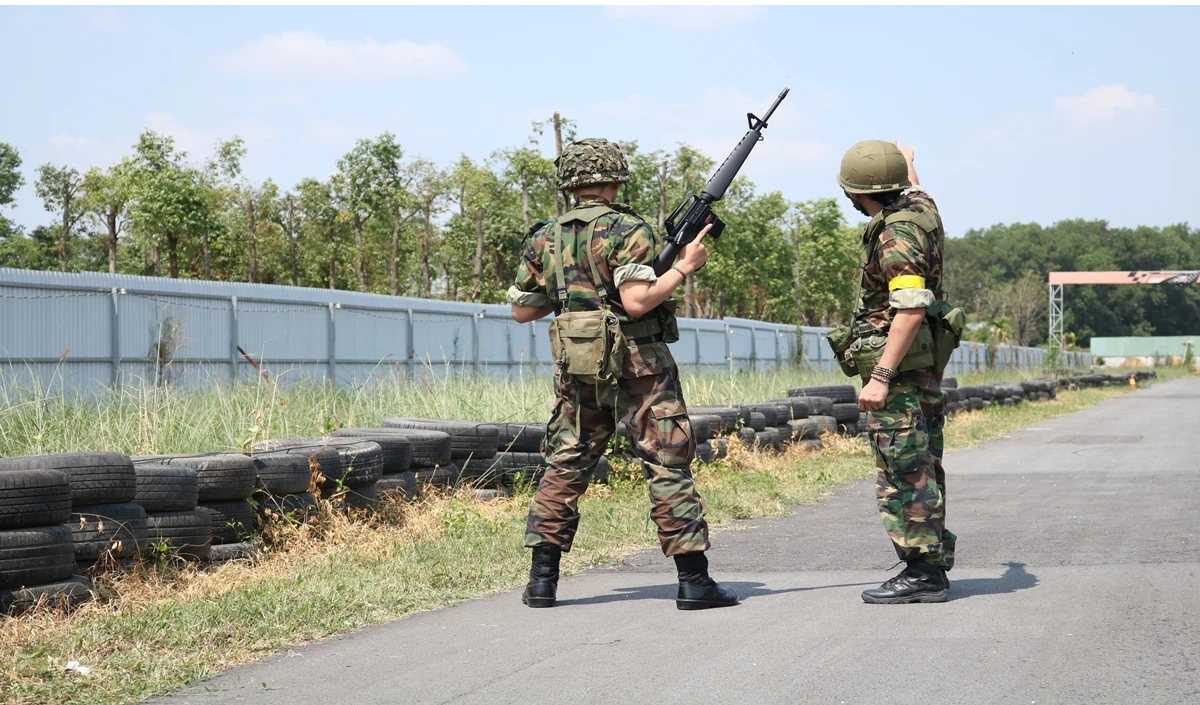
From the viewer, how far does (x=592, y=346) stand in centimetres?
518

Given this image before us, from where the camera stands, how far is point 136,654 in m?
4.46

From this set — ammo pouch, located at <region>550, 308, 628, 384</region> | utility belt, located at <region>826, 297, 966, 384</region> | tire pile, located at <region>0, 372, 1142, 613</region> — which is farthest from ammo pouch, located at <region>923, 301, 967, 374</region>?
ammo pouch, located at <region>550, 308, 628, 384</region>

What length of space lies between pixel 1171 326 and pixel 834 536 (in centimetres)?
14127

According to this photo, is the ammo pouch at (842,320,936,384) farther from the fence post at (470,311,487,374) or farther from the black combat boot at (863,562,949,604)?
the fence post at (470,311,487,374)

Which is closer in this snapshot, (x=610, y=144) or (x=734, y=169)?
(x=610, y=144)

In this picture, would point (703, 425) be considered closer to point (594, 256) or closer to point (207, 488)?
point (207, 488)

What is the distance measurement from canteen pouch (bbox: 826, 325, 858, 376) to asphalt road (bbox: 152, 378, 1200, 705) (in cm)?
Result: 101

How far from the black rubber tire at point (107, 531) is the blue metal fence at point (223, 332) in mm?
3280

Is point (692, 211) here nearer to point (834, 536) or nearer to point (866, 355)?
point (866, 355)

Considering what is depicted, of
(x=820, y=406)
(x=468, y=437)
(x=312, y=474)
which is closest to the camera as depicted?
(x=312, y=474)

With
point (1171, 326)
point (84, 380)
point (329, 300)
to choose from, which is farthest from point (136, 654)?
point (1171, 326)

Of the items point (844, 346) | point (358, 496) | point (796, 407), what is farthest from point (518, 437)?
point (796, 407)

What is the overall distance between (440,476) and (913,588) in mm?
4223

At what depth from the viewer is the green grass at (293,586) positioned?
4.30 meters
